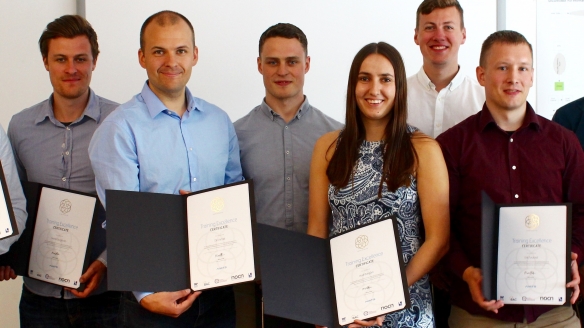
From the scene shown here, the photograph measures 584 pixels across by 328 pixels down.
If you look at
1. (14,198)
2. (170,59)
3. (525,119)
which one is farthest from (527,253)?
(14,198)

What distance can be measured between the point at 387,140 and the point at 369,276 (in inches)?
22.1

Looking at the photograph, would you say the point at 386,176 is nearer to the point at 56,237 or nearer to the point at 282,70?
the point at 282,70

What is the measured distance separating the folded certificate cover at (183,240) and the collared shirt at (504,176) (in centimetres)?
83

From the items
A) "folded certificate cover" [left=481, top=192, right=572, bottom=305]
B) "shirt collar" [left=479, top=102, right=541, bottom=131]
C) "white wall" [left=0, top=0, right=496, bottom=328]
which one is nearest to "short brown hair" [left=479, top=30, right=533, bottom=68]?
"shirt collar" [left=479, top=102, right=541, bottom=131]

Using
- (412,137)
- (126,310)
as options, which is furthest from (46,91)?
(412,137)

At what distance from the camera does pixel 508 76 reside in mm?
2350

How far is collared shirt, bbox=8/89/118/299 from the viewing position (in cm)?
258

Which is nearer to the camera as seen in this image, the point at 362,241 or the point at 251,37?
the point at 362,241

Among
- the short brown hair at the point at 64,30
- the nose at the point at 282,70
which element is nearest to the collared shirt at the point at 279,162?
the nose at the point at 282,70

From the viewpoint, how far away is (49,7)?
126 inches

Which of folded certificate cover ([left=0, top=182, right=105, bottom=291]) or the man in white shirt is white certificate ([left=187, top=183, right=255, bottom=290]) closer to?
folded certificate cover ([left=0, top=182, right=105, bottom=291])

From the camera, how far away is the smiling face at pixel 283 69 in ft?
8.95

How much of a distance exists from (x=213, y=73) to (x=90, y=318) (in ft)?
4.91

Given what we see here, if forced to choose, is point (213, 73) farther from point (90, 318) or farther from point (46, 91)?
point (90, 318)
